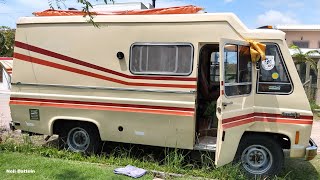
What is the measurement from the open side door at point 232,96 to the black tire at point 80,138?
2.74 meters

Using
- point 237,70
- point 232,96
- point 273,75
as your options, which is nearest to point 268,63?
point 273,75

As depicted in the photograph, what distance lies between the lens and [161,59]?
6430mm

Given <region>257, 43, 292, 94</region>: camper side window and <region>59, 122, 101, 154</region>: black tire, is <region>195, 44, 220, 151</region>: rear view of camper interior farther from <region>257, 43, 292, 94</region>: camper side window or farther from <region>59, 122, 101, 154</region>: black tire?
<region>59, 122, 101, 154</region>: black tire

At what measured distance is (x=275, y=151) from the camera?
19.7 ft

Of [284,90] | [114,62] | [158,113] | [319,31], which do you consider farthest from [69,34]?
[319,31]

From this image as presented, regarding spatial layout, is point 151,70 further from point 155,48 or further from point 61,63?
point 61,63

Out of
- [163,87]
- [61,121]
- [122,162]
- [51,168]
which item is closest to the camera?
[51,168]

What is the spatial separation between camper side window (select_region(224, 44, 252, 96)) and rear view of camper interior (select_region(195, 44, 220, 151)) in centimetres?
79

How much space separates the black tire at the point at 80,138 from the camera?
278 inches

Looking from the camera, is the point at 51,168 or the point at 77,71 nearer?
the point at 51,168

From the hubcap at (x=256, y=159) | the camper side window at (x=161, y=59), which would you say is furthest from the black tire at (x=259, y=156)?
the camper side window at (x=161, y=59)

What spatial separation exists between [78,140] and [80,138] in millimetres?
67

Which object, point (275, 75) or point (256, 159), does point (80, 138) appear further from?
point (275, 75)

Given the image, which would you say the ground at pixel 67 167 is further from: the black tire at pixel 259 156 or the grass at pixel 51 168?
the black tire at pixel 259 156
